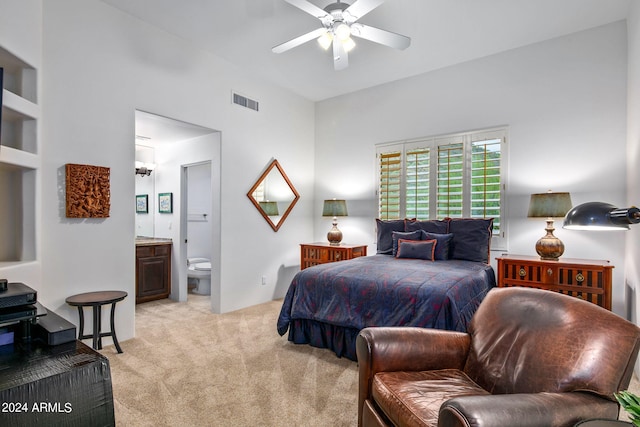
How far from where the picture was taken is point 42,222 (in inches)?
112

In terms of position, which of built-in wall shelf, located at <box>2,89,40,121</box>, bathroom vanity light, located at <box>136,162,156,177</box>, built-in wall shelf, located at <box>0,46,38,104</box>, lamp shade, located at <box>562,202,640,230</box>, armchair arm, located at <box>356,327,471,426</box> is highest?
built-in wall shelf, located at <box>0,46,38,104</box>

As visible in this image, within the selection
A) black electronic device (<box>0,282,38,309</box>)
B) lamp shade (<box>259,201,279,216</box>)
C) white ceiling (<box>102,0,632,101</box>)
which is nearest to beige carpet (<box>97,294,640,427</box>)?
black electronic device (<box>0,282,38,309</box>)

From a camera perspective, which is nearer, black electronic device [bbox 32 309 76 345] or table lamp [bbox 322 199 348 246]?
black electronic device [bbox 32 309 76 345]

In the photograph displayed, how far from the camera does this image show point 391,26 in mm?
→ 3525

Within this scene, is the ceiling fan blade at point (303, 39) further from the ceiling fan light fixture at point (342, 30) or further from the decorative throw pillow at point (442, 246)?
the decorative throw pillow at point (442, 246)

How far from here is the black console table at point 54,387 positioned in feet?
3.96

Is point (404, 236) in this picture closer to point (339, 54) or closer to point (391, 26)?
point (339, 54)

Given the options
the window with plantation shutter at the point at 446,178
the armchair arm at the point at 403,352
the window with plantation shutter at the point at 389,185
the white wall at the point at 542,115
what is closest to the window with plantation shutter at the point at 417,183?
the window with plantation shutter at the point at 446,178

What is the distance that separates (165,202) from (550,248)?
17.1 ft

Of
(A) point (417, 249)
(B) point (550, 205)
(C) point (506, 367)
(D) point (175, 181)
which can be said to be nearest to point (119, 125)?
(D) point (175, 181)

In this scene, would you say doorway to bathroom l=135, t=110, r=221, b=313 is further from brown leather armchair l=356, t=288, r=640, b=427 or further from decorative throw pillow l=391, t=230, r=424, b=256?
brown leather armchair l=356, t=288, r=640, b=427

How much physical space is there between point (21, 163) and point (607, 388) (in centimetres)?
362

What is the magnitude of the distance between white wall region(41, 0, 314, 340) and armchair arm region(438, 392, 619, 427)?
10.6 feet

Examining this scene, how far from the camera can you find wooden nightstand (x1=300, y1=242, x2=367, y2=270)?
15.7 ft
